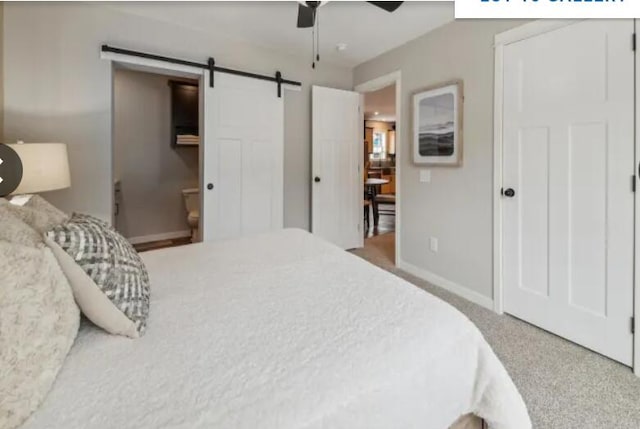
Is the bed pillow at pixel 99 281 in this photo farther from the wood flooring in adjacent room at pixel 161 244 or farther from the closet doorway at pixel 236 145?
the wood flooring in adjacent room at pixel 161 244

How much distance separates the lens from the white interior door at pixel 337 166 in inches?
153

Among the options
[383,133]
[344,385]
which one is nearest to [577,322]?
[344,385]

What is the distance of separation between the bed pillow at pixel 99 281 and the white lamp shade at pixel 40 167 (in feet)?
4.28

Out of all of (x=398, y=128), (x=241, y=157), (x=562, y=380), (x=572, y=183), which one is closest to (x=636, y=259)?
(x=572, y=183)

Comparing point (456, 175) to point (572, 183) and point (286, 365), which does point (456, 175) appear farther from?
point (286, 365)

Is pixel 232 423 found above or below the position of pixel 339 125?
below

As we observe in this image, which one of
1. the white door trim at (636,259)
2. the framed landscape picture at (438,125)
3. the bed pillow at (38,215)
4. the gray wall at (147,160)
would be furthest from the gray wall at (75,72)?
the white door trim at (636,259)

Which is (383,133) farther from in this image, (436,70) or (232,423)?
(232,423)

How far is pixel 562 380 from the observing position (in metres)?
1.71

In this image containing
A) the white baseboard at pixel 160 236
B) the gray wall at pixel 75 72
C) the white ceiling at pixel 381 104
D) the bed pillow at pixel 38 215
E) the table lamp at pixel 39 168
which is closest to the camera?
the bed pillow at pixel 38 215

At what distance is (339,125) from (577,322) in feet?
9.95

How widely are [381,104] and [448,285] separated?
544 cm

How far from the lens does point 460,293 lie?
2885 millimetres

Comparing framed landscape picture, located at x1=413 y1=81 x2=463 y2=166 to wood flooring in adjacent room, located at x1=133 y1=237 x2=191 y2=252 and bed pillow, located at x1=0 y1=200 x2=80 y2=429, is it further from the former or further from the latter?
wood flooring in adjacent room, located at x1=133 y1=237 x2=191 y2=252
